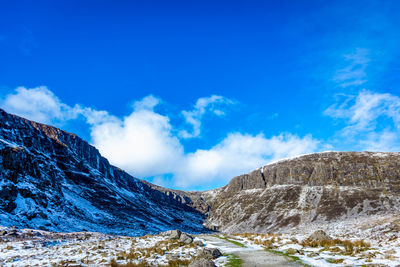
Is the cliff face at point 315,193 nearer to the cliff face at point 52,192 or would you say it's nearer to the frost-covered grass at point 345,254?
the cliff face at point 52,192

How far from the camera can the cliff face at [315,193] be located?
348 feet

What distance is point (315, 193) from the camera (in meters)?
126

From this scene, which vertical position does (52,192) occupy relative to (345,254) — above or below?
above

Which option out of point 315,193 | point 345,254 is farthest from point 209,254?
point 315,193

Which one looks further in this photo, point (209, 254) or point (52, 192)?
point (52, 192)

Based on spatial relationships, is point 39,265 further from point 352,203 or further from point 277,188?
point 277,188

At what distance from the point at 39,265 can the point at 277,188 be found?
5709 inches

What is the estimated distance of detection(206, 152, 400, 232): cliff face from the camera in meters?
106

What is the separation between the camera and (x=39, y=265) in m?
17.5

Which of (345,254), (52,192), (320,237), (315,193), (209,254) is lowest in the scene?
(209,254)

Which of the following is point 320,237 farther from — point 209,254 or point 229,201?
point 229,201

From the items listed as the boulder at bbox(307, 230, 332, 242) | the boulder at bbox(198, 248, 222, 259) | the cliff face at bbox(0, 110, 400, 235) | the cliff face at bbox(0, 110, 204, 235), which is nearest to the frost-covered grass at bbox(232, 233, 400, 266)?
the boulder at bbox(307, 230, 332, 242)

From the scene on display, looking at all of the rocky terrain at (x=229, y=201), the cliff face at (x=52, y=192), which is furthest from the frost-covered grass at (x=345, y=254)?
the cliff face at (x=52, y=192)

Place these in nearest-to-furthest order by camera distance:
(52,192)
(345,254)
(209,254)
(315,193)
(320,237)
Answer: (345,254) < (209,254) < (320,237) < (52,192) < (315,193)
